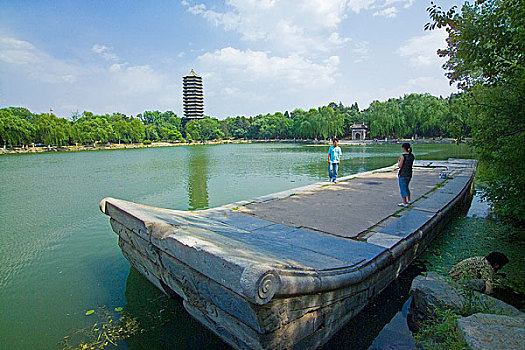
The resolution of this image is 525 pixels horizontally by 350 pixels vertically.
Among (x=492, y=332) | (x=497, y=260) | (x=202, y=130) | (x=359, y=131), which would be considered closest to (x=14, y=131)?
(x=202, y=130)

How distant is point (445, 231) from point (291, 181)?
24.4 feet

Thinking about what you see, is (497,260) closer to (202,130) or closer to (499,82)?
(499,82)

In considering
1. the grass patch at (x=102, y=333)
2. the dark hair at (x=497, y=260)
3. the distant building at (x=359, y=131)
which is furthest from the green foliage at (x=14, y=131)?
the distant building at (x=359, y=131)

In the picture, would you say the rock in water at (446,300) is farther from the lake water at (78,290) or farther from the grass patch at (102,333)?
the grass patch at (102,333)

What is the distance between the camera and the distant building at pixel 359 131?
60.0 m

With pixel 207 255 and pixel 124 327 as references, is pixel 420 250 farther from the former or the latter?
pixel 124 327

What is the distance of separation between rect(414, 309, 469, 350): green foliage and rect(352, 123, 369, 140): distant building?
201ft

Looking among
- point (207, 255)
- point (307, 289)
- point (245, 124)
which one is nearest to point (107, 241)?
point (207, 255)

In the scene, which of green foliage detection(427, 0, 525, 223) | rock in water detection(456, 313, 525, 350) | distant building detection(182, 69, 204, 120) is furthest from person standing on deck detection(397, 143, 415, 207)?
distant building detection(182, 69, 204, 120)

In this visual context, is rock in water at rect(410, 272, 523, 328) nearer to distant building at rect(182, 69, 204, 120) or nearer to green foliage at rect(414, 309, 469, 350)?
green foliage at rect(414, 309, 469, 350)

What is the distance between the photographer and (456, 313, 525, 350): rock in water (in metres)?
1.79

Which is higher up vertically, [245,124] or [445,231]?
[245,124]

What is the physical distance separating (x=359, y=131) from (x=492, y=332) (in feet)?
205

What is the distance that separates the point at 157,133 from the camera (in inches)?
3009
